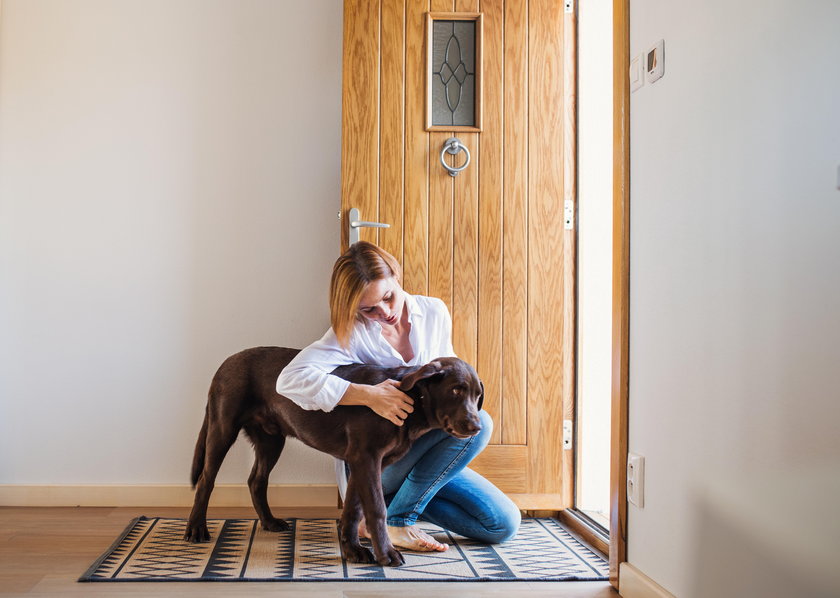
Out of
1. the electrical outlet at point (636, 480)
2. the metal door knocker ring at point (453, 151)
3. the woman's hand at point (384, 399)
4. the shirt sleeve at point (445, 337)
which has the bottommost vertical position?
the electrical outlet at point (636, 480)

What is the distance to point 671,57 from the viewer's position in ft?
5.57

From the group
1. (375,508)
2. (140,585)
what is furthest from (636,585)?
(140,585)

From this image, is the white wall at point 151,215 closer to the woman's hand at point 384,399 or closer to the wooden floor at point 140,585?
the wooden floor at point 140,585

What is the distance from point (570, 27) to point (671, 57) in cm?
125

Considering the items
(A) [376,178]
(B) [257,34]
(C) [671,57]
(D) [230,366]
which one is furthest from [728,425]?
(B) [257,34]

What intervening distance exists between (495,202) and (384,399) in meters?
1.03

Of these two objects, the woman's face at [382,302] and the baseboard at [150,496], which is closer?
the woman's face at [382,302]

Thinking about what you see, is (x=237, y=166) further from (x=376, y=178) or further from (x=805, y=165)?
(x=805, y=165)

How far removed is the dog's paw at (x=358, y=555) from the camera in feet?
6.69

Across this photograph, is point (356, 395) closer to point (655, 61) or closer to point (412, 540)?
point (412, 540)

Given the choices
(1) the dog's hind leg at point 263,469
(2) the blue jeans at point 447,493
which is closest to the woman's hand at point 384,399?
(2) the blue jeans at point 447,493

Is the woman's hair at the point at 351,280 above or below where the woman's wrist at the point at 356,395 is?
above

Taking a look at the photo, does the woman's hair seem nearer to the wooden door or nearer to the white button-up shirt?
the white button-up shirt

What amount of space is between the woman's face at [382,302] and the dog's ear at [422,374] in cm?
23
